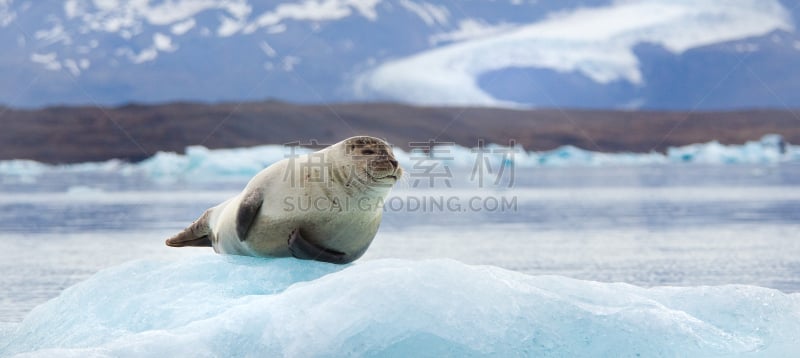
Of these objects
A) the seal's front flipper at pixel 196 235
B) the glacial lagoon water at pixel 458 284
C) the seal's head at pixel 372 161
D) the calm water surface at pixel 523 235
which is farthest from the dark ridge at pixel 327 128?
the seal's head at pixel 372 161

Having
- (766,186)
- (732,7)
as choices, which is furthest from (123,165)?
(732,7)

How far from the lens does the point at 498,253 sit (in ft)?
31.2

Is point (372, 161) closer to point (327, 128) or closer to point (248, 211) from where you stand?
point (248, 211)

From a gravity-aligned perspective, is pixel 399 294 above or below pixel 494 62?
below

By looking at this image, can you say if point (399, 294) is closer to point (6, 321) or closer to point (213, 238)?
point (213, 238)

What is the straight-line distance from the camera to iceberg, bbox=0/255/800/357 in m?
4.18

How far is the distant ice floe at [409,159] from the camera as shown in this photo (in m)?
29.4

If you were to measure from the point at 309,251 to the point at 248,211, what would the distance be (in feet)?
1.42

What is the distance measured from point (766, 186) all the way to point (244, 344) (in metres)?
20.5

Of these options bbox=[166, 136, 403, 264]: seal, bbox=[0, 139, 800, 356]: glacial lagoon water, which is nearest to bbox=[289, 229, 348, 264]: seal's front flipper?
bbox=[166, 136, 403, 264]: seal

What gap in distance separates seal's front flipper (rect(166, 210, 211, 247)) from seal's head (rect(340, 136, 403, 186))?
1.40 m

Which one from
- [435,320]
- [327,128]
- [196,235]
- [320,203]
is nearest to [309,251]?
[320,203]

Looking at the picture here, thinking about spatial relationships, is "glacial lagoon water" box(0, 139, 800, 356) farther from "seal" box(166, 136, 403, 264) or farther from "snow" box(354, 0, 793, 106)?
"snow" box(354, 0, 793, 106)

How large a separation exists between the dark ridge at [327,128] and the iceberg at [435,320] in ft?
151
